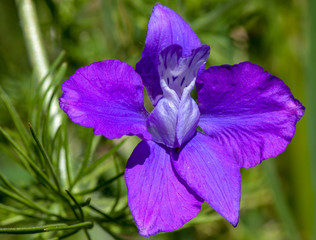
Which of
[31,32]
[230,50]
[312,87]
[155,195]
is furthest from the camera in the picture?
[230,50]

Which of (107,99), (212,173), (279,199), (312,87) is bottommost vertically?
(279,199)

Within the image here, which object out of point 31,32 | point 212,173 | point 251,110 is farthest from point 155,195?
point 31,32

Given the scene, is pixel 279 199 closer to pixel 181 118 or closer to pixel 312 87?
pixel 312 87

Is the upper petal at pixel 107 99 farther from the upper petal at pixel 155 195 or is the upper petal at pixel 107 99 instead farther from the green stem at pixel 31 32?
the green stem at pixel 31 32

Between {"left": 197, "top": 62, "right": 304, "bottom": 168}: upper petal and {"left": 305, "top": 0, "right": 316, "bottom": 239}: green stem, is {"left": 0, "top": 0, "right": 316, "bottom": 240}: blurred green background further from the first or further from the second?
{"left": 197, "top": 62, "right": 304, "bottom": 168}: upper petal

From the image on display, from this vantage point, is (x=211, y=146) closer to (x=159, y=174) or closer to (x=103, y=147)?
(x=159, y=174)

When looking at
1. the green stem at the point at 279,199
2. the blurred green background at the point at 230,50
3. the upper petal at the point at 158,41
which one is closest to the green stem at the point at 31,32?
the blurred green background at the point at 230,50

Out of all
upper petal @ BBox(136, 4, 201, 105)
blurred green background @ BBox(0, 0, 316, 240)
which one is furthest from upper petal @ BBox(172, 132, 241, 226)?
blurred green background @ BBox(0, 0, 316, 240)
